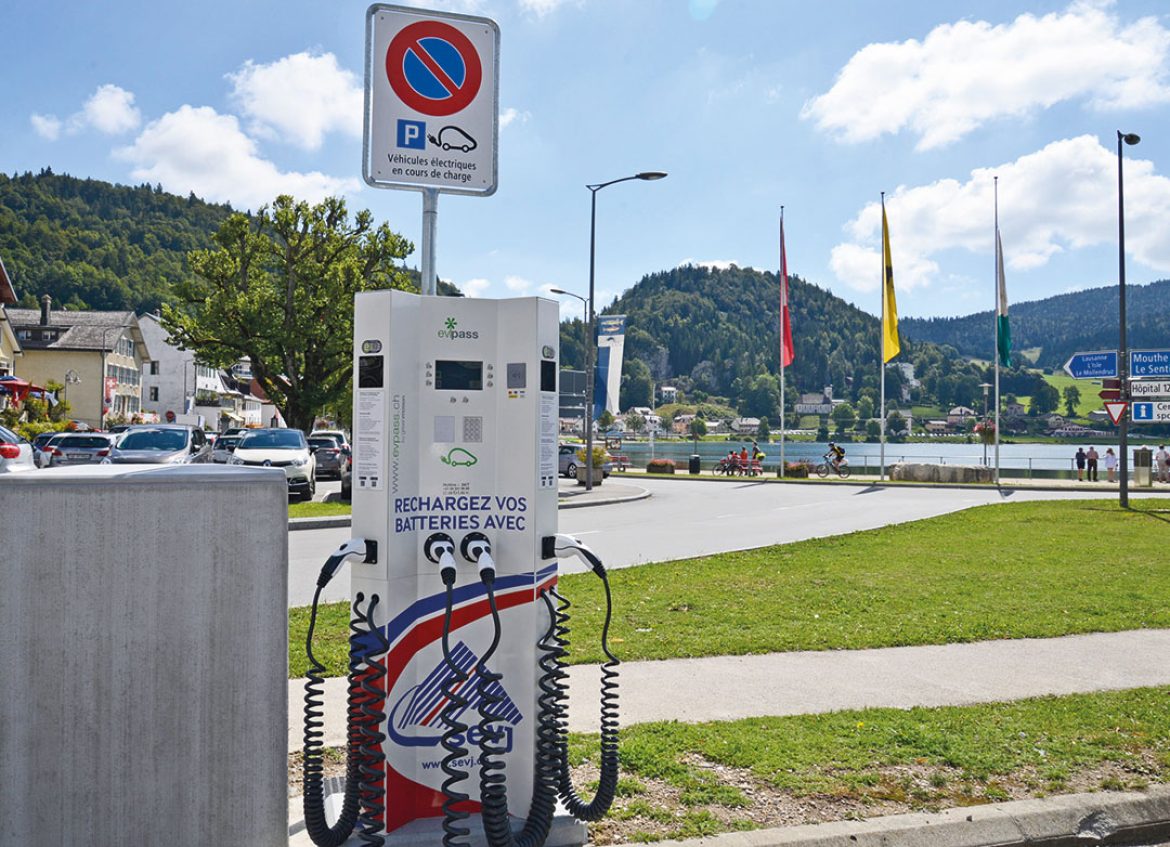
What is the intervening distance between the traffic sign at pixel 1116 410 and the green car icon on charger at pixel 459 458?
81.3 ft

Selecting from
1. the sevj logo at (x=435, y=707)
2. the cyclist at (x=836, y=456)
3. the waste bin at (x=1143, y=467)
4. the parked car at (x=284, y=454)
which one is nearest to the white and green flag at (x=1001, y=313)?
the waste bin at (x=1143, y=467)

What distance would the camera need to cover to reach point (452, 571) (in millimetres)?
4066

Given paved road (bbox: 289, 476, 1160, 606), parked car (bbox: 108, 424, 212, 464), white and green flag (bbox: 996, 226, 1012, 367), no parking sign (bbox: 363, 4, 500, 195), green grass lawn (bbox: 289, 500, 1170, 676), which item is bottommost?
paved road (bbox: 289, 476, 1160, 606)

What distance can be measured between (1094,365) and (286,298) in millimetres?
31703

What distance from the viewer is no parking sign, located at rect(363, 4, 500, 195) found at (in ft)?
15.9

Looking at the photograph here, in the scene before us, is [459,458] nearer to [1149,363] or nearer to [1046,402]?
[1149,363]

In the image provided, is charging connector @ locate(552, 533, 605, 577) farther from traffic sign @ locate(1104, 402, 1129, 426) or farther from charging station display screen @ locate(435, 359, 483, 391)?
traffic sign @ locate(1104, 402, 1129, 426)

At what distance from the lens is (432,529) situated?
14.1 ft

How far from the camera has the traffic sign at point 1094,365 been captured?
2573 centimetres

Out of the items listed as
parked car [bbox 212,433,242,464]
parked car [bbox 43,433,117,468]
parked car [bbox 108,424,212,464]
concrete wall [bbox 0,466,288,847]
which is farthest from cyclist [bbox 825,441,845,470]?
concrete wall [bbox 0,466,288,847]

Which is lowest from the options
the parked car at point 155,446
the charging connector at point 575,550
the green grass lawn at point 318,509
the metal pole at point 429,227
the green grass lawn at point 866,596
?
the green grass lawn at point 866,596

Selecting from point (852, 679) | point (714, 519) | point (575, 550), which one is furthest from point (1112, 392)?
point (575, 550)

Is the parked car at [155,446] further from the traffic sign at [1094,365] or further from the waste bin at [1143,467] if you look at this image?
the waste bin at [1143,467]

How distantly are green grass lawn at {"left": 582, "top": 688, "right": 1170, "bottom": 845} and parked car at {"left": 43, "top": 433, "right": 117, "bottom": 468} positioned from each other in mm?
23775
